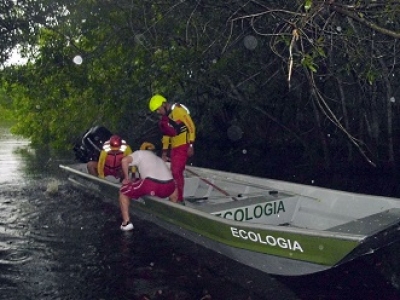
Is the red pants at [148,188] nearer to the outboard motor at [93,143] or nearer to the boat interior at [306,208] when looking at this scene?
the boat interior at [306,208]

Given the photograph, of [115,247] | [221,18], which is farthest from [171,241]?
[221,18]

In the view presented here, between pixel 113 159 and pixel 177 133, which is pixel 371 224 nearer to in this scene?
pixel 177 133

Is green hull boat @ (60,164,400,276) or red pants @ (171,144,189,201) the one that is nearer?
green hull boat @ (60,164,400,276)

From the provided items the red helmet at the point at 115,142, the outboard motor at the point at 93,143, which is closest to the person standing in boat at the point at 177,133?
the red helmet at the point at 115,142

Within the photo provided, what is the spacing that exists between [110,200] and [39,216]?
1540 millimetres

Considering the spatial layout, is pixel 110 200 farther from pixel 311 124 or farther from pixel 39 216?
pixel 311 124

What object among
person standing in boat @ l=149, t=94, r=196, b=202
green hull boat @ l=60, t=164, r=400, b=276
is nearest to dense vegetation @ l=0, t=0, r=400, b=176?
person standing in boat @ l=149, t=94, r=196, b=202

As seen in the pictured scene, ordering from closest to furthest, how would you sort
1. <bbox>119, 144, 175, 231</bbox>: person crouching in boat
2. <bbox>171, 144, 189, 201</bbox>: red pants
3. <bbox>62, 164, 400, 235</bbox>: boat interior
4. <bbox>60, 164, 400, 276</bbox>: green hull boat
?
<bbox>60, 164, 400, 276</bbox>: green hull boat < <bbox>62, 164, 400, 235</bbox>: boat interior < <bbox>119, 144, 175, 231</bbox>: person crouching in boat < <bbox>171, 144, 189, 201</bbox>: red pants

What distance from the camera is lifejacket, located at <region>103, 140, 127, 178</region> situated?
10008mm

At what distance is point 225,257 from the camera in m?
6.87

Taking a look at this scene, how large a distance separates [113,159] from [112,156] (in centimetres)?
7

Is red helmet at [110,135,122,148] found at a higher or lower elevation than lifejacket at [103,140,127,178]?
higher

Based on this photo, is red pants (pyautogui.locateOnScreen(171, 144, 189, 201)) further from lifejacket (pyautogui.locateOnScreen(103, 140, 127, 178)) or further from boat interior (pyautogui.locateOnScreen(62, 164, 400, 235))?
lifejacket (pyautogui.locateOnScreen(103, 140, 127, 178))

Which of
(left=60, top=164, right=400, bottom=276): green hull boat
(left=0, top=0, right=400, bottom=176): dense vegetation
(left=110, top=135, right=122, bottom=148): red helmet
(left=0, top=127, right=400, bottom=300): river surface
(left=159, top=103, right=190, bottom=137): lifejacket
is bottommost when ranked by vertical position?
(left=0, top=127, right=400, bottom=300): river surface
